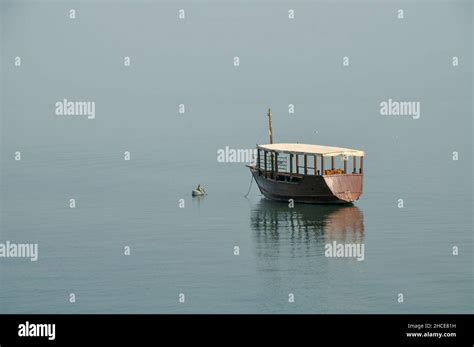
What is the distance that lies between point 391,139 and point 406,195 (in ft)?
177

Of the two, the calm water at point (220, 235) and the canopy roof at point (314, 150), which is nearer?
the calm water at point (220, 235)

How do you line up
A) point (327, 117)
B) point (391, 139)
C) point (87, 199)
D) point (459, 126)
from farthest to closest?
1. point (327, 117)
2. point (459, 126)
3. point (391, 139)
4. point (87, 199)

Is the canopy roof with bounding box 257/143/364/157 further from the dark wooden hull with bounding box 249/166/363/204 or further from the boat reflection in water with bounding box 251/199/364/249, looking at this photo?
the boat reflection in water with bounding box 251/199/364/249

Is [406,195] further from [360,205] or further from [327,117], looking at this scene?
[327,117]

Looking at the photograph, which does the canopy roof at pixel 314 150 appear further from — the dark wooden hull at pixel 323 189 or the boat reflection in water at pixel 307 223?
the boat reflection in water at pixel 307 223

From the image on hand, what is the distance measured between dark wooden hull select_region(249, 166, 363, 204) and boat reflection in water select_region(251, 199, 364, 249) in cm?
63

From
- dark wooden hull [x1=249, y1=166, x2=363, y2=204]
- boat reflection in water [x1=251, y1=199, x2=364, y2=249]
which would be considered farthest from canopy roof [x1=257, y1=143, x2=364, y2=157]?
boat reflection in water [x1=251, y1=199, x2=364, y2=249]

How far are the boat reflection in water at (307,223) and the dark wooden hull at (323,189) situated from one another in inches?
24.7

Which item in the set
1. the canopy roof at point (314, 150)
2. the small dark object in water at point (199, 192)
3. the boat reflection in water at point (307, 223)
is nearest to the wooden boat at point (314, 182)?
the canopy roof at point (314, 150)

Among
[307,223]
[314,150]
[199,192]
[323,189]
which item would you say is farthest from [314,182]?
[199,192]

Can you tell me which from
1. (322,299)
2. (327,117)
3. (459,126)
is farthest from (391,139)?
(322,299)

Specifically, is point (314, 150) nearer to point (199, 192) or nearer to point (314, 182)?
point (314, 182)

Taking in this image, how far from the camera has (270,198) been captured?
105938mm

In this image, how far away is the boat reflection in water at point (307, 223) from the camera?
289ft
